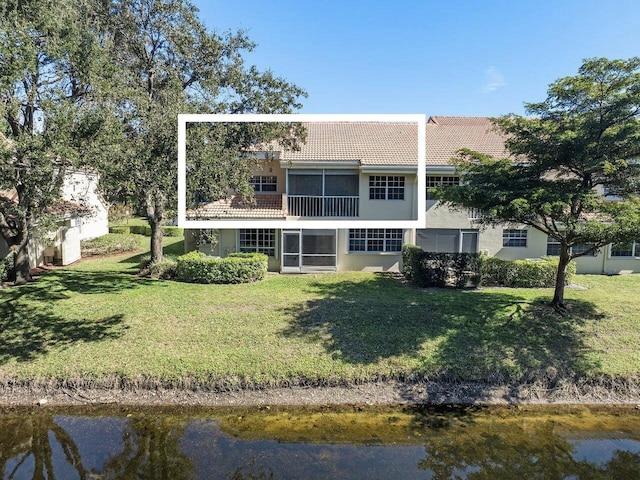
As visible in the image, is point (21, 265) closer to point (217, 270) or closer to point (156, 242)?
point (156, 242)

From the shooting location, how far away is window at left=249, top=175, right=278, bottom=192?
1948 centimetres

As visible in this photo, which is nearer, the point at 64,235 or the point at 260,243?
the point at 260,243

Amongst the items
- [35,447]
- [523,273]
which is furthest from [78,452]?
[523,273]

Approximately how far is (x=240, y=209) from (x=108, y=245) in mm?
11092

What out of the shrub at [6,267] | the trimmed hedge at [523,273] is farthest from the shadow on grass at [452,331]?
the shrub at [6,267]

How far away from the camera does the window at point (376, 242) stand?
1883 centimetres

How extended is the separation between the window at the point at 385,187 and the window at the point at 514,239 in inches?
203

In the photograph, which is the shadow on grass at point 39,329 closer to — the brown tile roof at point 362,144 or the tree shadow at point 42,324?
the tree shadow at point 42,324

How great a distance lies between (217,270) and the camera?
15312mm

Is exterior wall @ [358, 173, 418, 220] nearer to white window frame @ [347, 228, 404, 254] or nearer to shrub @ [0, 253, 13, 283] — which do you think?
white window frame @ [347, 228, 404, 254]

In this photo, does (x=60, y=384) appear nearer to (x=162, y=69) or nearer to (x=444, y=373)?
(x=444, y=373)

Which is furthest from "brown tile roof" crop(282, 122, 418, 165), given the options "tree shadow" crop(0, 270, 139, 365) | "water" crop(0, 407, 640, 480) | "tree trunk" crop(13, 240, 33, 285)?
"water" crop(0, 407, 640, 480)

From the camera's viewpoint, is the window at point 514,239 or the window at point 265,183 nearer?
the window at point 514,239

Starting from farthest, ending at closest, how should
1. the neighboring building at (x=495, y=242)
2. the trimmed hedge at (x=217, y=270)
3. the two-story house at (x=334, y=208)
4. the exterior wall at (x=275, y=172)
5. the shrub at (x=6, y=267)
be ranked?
the exterior wall at (x=275, y=172) → the neighboring building at (x=495, y=242) → the two-story house at (x=334, y=208) → the trimmed hedge at (x=217, y=270) → the shrub at (x=6, y=267)
